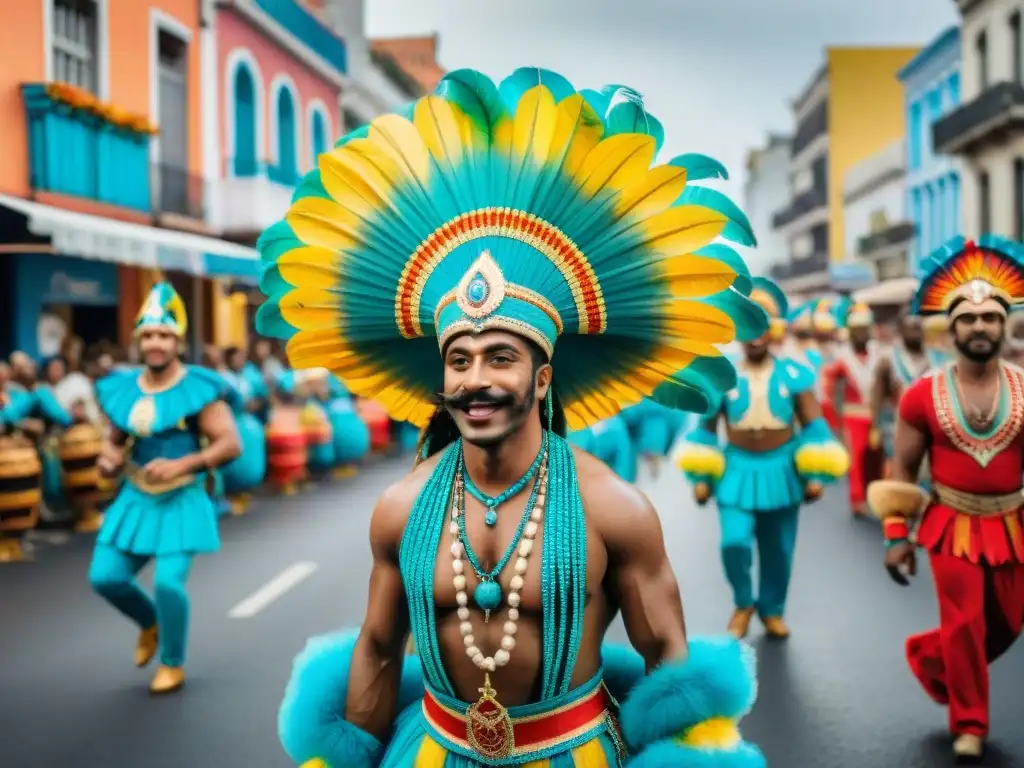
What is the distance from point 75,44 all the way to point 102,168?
1.62 metres

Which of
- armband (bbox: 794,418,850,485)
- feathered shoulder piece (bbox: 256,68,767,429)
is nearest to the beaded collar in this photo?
armband (bbox: 794,418,850,485)

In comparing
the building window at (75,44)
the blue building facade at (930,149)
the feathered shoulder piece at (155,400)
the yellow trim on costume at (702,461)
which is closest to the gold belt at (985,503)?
the yellow trim on costume at (702,461)

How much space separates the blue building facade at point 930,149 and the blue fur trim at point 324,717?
110 feet

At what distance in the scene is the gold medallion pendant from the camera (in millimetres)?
2668

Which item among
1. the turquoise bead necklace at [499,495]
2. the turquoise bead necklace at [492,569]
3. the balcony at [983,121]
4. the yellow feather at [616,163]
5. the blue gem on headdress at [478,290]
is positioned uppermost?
the balcony at [983,121]

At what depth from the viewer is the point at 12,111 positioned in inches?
553

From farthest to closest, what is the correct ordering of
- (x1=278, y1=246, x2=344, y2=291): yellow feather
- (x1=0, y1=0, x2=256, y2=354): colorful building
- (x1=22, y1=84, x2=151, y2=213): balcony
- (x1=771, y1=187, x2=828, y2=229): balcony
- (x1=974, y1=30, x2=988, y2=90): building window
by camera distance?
(x1=771, y1=187, x2=828, y2=229): balcony → (x1=974, y1=30, x2=988, y2=90): building window → (x1=22, y1=84, x2=151, y2=213): balcony → (x1=0, y1=0, x2=256, y2=354): colorful building → (x1=278, y1=246, x2=344, y2=291): yellow feather

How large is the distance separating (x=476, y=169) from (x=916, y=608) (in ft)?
20.5

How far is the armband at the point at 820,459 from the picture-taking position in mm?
6766

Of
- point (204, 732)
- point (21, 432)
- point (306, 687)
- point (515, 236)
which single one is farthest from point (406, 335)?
point (21, 432)

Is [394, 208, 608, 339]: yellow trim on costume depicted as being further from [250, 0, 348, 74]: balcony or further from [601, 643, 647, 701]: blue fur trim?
[250, 0, 348, 74]: balcony

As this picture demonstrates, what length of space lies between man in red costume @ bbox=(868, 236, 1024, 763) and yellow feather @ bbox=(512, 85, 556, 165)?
2950mm

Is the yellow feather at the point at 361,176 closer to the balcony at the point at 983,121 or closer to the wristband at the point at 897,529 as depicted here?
the wristband at the point at 897,529

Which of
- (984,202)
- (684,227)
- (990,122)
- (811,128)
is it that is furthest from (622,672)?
(811,128)
